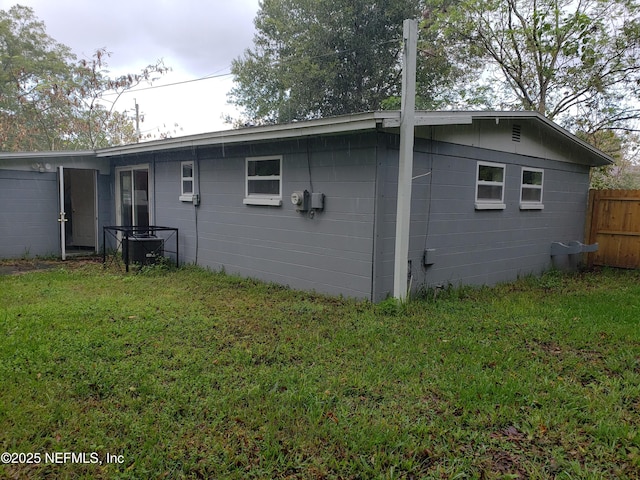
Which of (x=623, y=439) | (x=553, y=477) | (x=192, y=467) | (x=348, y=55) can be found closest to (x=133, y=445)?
(x=192, y=467)

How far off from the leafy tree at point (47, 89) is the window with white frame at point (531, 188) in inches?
718

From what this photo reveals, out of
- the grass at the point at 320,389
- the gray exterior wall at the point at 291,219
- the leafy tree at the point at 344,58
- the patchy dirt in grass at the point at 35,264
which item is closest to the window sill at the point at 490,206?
the grass at the point at 320,389

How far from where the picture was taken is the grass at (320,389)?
2.37m

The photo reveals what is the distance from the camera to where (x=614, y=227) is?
9.49 m

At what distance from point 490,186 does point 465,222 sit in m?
0.93

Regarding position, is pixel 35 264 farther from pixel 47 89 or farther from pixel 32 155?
pixel 47 89

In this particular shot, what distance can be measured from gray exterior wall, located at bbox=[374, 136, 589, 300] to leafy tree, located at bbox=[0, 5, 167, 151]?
18.3 metres

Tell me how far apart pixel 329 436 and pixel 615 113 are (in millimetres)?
15279

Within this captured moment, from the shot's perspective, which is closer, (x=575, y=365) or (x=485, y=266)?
(x=575, y=365)

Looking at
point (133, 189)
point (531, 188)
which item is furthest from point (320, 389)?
point (133, 189)

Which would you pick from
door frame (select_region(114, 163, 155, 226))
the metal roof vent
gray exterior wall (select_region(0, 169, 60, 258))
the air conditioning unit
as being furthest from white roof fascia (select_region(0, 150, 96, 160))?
the metal roof vent

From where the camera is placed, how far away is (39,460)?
2.30 m

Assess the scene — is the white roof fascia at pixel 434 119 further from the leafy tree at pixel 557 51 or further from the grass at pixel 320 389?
the leafy tree at pixel 557 51

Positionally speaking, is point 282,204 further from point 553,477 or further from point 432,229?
point 553,477
